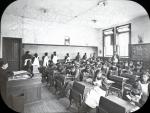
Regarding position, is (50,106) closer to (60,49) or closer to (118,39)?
(60,49)

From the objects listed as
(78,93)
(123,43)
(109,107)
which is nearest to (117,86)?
(78,93)

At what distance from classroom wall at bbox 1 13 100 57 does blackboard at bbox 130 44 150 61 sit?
3.42 metres

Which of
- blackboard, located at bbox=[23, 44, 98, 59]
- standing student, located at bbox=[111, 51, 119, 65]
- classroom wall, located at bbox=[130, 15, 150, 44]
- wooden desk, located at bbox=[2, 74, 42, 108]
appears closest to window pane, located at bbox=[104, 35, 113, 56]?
blackboard, located at bbox=[23, 44, 98, 59]

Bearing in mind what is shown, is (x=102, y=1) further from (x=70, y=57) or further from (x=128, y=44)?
(x=70, y=57)

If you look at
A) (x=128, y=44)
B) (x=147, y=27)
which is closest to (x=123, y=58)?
(x=128, y=44)

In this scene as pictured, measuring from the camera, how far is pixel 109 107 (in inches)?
75.0

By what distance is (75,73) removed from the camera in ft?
16.1

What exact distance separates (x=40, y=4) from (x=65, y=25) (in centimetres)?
392

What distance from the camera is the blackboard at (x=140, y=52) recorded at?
7336 mm

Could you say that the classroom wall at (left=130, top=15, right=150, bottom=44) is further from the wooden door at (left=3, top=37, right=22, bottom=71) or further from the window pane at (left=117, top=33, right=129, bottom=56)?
the wooden door at (left=3, top=37, right=22, bottom=71)

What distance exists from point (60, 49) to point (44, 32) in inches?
64.6

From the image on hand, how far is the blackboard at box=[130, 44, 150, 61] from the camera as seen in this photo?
734 cm

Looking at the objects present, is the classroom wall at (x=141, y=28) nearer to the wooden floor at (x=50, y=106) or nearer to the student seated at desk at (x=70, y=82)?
the student seated at desk at (x=70, y=82)

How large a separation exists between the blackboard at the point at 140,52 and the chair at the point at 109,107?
245 inches
